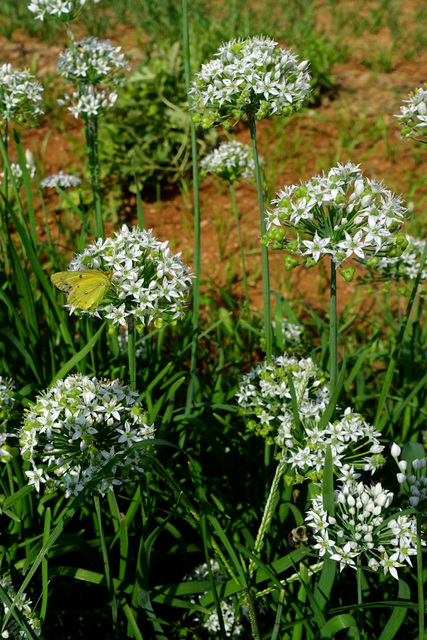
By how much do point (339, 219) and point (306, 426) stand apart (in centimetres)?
87

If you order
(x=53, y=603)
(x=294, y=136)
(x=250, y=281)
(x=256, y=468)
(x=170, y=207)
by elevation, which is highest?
(x=294, y=136)

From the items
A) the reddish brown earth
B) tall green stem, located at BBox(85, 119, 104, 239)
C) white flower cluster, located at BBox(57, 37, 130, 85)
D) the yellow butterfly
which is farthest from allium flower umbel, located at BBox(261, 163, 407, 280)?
the reddish brown earth

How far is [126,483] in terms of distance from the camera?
1879mm

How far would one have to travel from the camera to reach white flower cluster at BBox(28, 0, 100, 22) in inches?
112

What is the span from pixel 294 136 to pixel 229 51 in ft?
16.3

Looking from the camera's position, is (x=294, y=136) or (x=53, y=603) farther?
(x=294, y=136)

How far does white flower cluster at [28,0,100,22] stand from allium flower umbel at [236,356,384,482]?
2.10m

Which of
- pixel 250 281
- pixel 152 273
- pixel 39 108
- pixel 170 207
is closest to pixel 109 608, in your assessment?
pixel 152 273

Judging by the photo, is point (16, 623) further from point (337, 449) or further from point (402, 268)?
point (402, 268)

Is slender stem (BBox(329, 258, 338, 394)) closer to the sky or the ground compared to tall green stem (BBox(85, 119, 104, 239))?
closer to the ground

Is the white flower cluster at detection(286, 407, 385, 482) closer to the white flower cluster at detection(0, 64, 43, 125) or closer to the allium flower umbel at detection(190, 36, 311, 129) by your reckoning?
the allium flower umbel at detection(190, 36, 311, 129)

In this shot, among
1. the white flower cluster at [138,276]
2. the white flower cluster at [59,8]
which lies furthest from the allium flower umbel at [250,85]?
the white flower cluster at [59,8]

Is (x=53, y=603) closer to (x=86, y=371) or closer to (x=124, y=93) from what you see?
(x=86, y=371)

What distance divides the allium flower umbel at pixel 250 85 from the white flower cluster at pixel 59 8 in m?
1.03
